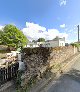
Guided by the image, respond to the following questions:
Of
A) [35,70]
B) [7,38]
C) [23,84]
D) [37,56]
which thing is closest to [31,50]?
[37,56]

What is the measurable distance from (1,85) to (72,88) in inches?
133

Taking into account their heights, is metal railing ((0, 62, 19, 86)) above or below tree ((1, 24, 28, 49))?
below

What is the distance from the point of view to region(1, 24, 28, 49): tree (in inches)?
1996

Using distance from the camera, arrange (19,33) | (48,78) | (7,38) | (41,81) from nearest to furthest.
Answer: (41,81) → (48,78) → (7,38) → (19,33)

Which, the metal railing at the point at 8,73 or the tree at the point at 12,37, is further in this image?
the tree at the point at 12,37

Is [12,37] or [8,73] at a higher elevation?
[12,37]

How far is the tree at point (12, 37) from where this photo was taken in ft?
166

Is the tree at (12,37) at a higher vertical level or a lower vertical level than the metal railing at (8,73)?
higher

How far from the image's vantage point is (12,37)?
51.8 metres

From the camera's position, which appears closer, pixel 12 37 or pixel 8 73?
pixel 8 73

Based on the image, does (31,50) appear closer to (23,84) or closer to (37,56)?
(37,56)

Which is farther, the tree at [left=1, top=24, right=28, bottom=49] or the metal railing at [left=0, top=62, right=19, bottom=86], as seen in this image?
the tree at [left=1, top=24, right=28, bottom=49]

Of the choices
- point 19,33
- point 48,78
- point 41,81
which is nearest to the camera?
point 41,81

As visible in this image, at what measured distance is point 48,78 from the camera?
8.60 m
